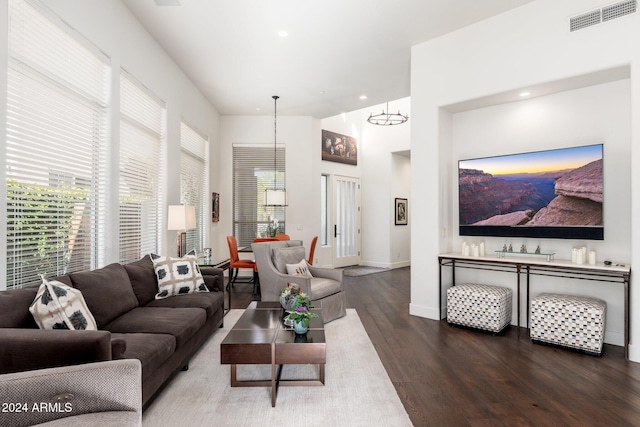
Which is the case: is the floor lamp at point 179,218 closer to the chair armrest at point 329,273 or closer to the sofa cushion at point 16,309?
the chair armrest at point 329,273

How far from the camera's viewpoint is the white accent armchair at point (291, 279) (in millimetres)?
4227

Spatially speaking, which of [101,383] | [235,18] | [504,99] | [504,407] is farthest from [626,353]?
[235,18]

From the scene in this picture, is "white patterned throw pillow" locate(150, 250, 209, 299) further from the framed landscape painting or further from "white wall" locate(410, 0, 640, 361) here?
the framed landscape painting

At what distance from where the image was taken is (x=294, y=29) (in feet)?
13.8

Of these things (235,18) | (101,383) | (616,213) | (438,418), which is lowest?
(438,418)

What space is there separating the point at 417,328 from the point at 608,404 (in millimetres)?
1886

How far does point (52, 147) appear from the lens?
9.16 feet

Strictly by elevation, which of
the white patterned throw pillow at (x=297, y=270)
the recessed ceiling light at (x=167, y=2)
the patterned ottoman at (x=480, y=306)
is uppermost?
the recessed ceiling light at (x=167, y=2)

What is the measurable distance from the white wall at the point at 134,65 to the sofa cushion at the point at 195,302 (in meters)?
0.71

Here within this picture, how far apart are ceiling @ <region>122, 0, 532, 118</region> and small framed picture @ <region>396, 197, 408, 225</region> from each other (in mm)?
3180

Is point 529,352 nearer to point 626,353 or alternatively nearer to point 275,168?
point 626,353

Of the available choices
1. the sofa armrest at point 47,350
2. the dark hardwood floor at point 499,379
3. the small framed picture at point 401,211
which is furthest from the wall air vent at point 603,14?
the small framed picture at point 401,211

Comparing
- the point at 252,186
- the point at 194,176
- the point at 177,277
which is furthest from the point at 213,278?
the point at 252,186

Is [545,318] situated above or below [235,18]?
below
